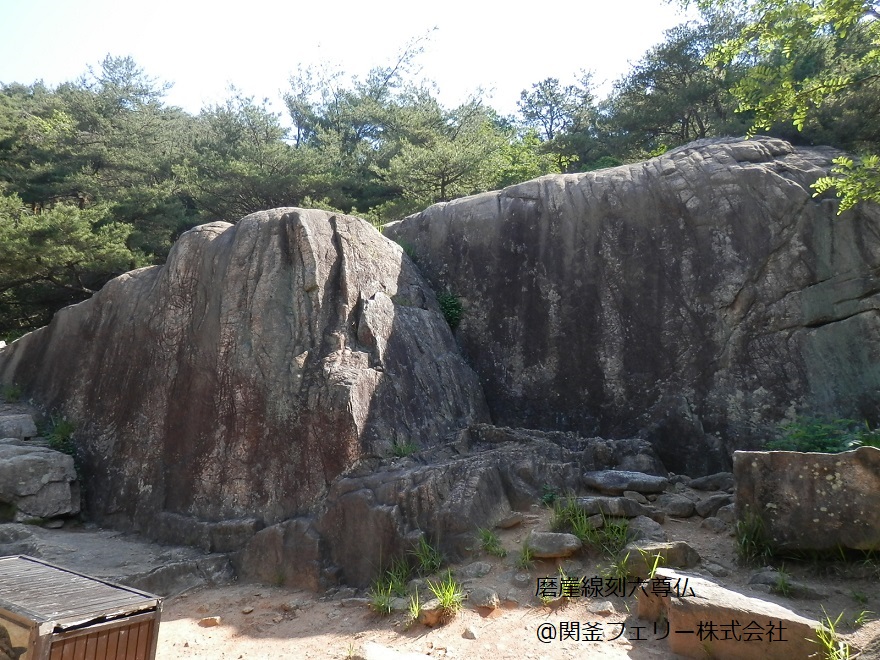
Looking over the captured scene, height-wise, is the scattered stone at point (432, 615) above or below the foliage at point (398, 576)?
below

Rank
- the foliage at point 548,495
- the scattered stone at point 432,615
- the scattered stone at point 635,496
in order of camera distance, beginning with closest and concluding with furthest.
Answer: the scattered stone at point 432,615, the scattered stone at point 635,496, the foliage at point 548,495

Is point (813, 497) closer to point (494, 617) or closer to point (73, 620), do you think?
point (494, 617)

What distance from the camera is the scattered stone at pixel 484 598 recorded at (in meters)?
5.65

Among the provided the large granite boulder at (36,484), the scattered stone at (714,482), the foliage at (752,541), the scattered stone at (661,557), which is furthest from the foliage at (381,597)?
the large granite boulder at (36,484)

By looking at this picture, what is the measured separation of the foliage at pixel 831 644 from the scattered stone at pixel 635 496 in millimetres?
2383

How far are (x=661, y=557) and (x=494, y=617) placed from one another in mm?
1445

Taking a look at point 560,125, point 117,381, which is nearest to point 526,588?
point 117,381

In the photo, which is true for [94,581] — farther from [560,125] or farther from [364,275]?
[560,125]

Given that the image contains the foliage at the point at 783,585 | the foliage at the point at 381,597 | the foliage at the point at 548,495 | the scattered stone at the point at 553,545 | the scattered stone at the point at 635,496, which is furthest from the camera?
the foliage at the point at 548,495

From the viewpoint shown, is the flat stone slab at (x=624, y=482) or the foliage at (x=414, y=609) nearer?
the foliage at (x=414, y=609)

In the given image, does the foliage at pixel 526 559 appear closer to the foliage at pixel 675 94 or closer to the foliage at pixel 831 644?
the foliage at pixel 831 644

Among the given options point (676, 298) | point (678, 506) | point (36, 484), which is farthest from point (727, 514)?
point (36, 484)

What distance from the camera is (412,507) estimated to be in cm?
685

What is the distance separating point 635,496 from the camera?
6.96m
